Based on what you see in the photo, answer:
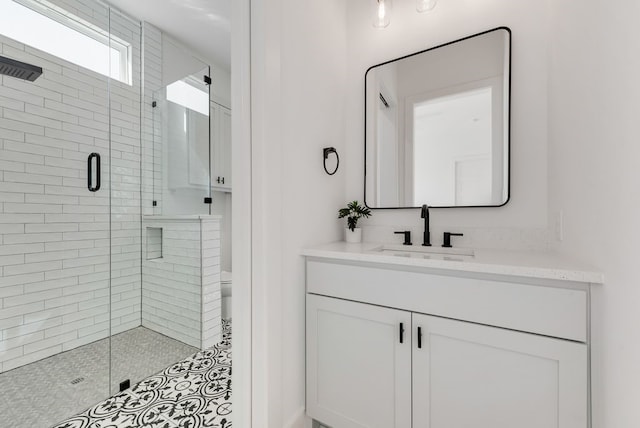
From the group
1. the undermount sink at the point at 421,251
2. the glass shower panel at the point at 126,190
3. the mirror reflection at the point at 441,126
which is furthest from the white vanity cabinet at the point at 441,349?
the glass shower panel at the point at 126,190

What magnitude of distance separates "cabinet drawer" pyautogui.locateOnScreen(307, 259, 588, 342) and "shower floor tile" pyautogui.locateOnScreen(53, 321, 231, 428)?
0.89 metres

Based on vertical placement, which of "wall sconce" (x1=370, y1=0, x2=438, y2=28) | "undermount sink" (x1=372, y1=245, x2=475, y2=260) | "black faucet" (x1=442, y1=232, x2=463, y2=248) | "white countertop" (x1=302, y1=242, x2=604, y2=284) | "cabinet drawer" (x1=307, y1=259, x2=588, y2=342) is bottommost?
"cabinet drawer" (x1=307, y1=259, x2=588, y2=342)

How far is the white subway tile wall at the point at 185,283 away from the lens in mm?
2064

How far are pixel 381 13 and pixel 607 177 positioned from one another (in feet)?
4.83

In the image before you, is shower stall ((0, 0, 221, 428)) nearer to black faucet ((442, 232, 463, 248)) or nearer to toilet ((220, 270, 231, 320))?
toilet ((220, 270, 231, 320))

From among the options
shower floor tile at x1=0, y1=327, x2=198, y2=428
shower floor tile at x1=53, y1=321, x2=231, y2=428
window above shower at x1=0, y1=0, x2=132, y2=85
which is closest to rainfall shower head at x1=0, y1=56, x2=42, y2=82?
window above shower at x1=0, y1=0, x2=132, y2=85

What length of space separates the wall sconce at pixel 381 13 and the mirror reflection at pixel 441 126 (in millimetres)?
224

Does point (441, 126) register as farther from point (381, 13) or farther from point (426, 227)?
point (381, 13)

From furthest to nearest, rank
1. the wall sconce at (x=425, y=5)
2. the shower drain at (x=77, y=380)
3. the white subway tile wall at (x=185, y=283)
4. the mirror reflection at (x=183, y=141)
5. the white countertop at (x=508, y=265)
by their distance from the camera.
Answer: the mirror reflection at (x=183, y=141)
the white subway tile wall at (x=185, y=283)
the shower drain at (x=77, y=380)
the wall sconce at (x=425, y=5)
the white countertop at (x=508, y=265)

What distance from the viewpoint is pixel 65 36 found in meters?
1.80

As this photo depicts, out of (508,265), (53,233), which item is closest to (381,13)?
(508,265)

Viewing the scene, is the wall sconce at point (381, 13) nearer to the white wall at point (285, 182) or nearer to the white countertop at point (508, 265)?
the white wall at point (285, 182)

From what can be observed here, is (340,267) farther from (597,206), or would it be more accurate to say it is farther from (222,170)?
(222,170)

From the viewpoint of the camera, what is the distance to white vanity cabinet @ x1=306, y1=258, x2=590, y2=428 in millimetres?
824
